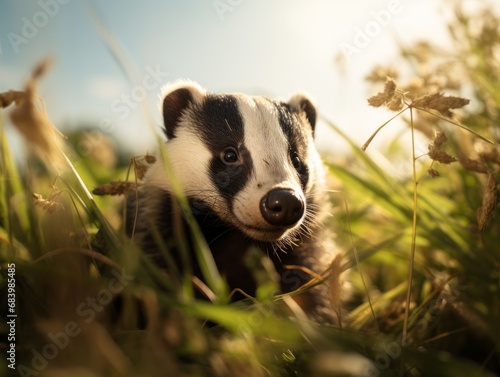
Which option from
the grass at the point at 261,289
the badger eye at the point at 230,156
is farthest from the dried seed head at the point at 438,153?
the badger eye at the point at 230,156

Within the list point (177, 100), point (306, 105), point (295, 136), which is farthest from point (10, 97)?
point (306, 105)

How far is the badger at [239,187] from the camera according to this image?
2.12 metres

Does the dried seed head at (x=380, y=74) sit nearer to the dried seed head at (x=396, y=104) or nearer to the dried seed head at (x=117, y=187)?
the dried seed head at (x=396, y=104)

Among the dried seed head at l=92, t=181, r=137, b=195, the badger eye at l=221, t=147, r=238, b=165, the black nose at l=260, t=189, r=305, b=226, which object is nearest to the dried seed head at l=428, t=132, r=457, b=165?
the black nose at l=260, t=189, r=305, b=226

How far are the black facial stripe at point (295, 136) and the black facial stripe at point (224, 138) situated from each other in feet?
0.82

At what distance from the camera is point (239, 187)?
2.16 m

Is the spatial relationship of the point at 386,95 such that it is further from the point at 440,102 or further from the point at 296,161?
the point at 296,161

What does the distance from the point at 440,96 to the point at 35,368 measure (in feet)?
5.12

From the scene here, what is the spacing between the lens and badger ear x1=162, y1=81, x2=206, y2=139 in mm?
2586

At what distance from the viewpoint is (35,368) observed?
124cm

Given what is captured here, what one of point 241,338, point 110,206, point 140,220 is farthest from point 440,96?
point 110,206

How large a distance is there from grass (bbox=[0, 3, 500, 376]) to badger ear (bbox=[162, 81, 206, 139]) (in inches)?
29.2

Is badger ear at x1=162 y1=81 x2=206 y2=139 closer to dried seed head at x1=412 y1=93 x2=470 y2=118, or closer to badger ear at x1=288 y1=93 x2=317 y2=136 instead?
badger ear at x1=288 y1=93 x2=317 y2=136

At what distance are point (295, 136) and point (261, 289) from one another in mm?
1347
